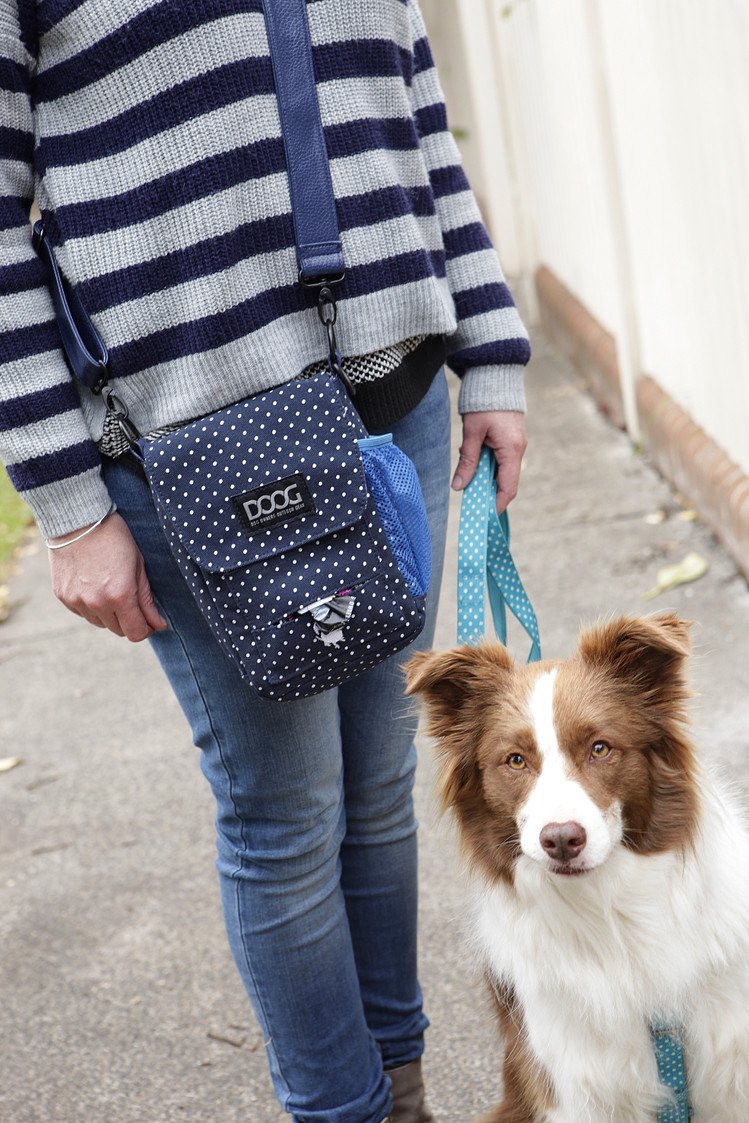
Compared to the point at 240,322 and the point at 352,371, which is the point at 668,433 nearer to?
the point at 352,371

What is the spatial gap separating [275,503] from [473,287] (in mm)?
691

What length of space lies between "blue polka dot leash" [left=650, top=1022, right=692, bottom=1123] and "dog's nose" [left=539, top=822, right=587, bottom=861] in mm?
444

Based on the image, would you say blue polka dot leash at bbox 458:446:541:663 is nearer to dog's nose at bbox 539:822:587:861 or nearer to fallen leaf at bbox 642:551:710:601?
dog's nose at bbox 539:822:587:861

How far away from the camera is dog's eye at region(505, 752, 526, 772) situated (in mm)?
2283

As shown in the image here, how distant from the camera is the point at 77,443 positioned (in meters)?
1.99

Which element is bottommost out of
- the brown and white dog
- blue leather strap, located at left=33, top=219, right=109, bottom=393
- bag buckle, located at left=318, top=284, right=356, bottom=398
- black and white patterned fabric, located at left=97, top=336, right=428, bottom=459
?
the brown and white dog

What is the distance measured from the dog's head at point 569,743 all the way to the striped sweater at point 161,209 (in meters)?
0.66

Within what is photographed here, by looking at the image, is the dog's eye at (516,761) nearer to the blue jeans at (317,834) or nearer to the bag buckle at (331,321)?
the blue jeans at (317,834)

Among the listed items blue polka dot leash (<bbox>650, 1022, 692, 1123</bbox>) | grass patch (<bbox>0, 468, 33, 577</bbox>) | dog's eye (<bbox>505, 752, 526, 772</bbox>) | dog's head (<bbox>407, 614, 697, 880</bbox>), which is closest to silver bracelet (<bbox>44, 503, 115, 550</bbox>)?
dog's head (<bbox>407, 614, 697, 880</bbox>)

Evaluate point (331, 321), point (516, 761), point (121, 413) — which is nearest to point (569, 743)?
point (516, 761)

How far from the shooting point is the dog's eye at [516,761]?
2.28m

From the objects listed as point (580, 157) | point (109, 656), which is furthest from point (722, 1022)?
point (580, 157)

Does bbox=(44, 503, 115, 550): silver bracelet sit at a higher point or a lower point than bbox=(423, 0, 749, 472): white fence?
higher

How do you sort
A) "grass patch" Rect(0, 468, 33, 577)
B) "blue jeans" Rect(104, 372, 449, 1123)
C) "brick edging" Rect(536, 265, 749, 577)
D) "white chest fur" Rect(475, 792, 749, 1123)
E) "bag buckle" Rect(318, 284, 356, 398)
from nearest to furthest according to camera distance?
"bag buckle" Rect(318, 284, 356, 398)
"blue jeans" Rect(104, 372, 449, 1123)
"white chest fur" Rect(475, 792, 749, 1123)
"brick edging" Rect(536, 265, 749, 577)
"grass patch" Rect(0, 468, 33, 577)
